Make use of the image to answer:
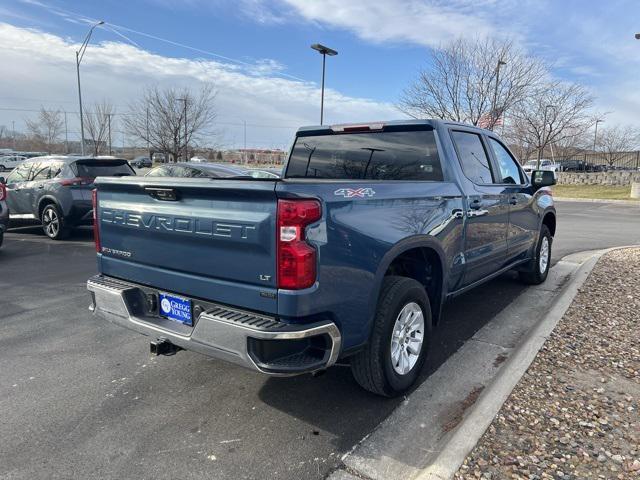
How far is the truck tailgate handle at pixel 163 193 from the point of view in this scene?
2.96m

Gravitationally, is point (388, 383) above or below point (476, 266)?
below

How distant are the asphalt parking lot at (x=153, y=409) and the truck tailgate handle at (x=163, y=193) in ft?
4.63

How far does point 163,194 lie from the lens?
3.02 metres

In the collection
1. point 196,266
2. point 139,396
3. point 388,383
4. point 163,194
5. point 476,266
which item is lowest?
point 139,396

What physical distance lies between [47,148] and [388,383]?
69.6 metres

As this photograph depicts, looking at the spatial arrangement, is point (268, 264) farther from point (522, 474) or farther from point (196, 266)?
point (522, 474)

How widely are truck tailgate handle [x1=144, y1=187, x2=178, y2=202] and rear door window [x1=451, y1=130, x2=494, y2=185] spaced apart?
8.20ft

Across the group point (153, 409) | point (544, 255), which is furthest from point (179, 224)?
point (544, 255)

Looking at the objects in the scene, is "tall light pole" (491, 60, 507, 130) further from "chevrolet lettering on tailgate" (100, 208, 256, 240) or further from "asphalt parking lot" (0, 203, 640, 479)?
"chevrolet lettering on tailgate" (100, 208, 256, 240)

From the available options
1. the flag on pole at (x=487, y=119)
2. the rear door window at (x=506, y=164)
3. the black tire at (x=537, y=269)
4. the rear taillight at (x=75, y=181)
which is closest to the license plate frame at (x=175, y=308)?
the rear door window at (x=506, y=164)

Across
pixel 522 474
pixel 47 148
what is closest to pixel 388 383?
pixel 522 474

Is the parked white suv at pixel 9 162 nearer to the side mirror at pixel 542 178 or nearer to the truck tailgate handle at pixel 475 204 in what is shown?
the side mirror at pixel 542 178

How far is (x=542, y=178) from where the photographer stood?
19.0 feet

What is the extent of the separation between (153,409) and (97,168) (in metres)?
8.04
